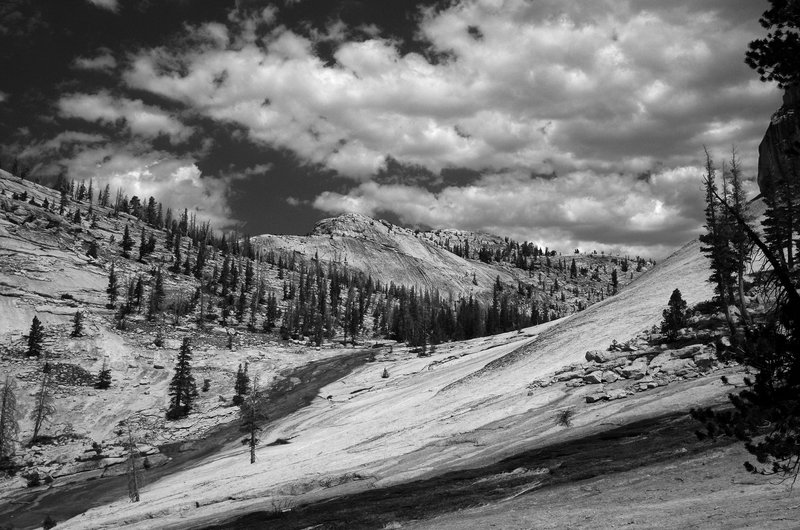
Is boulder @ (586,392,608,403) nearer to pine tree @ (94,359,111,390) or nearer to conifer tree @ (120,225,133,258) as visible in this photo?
pine tree @ (94,359,111,390)

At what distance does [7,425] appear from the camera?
68.9 meters

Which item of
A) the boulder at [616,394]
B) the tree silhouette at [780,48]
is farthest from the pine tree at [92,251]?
the tree silhouette at [780,48]

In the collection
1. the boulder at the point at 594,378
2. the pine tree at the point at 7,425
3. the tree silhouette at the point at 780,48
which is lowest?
the pine tree at the point at 7,425

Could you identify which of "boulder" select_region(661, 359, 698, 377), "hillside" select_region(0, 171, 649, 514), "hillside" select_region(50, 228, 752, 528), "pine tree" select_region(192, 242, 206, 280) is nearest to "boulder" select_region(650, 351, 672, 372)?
"hillside" select_region(50, 228, 752, 528)

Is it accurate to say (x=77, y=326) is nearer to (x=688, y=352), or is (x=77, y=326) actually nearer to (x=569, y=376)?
(x=569, y=376)

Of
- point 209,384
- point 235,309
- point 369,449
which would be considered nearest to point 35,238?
point 235,309

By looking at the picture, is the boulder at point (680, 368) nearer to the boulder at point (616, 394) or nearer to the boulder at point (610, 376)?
the boulder at point (610, 376)

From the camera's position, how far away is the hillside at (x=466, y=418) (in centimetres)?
2841

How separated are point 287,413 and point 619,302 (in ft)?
153

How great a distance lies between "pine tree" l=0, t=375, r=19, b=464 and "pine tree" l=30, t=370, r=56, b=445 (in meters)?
2.08

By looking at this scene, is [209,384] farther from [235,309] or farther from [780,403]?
[780,403]

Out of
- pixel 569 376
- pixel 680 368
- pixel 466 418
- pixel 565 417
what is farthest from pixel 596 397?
pixel 466 418

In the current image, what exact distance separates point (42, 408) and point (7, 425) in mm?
4176

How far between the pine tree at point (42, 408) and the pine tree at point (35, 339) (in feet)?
42.0
